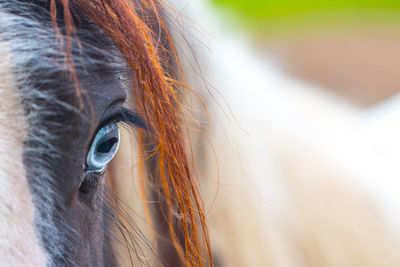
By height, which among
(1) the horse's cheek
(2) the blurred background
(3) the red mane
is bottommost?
(1) the horse's cheek

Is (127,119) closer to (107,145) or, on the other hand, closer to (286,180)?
(107,145)

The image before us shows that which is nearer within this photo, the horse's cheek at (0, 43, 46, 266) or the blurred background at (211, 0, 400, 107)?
the horse's cheek at (0, 43, 46, 266)

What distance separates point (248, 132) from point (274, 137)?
0.20 ft

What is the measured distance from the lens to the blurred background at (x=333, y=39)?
0.98 metres

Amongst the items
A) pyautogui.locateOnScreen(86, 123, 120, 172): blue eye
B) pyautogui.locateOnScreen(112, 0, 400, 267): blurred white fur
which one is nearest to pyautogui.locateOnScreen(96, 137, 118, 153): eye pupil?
pyautogui.locateOnScreen(86, 123, 120, 172): blue eye

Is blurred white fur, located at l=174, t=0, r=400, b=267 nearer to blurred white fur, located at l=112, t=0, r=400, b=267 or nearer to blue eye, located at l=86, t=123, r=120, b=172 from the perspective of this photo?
blurred white fur, located at l=112, t=0, r=400, b=267

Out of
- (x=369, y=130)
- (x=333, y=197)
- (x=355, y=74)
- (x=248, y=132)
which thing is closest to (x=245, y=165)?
(x=248, y=132)

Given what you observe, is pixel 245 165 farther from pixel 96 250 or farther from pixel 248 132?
pixel 96 250

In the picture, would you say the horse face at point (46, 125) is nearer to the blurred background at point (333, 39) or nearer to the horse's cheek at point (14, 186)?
the horse's cheek at point (14, 186)

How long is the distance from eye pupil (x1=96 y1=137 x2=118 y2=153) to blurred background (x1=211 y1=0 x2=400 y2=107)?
1.98ft

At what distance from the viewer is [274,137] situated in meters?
0.82

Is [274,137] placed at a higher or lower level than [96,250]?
higher

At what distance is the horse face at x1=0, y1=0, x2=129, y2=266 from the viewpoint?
36 cm

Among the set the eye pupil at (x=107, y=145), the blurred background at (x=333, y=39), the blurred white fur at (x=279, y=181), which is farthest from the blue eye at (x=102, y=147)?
the blurred background at (x=333, y=39)
